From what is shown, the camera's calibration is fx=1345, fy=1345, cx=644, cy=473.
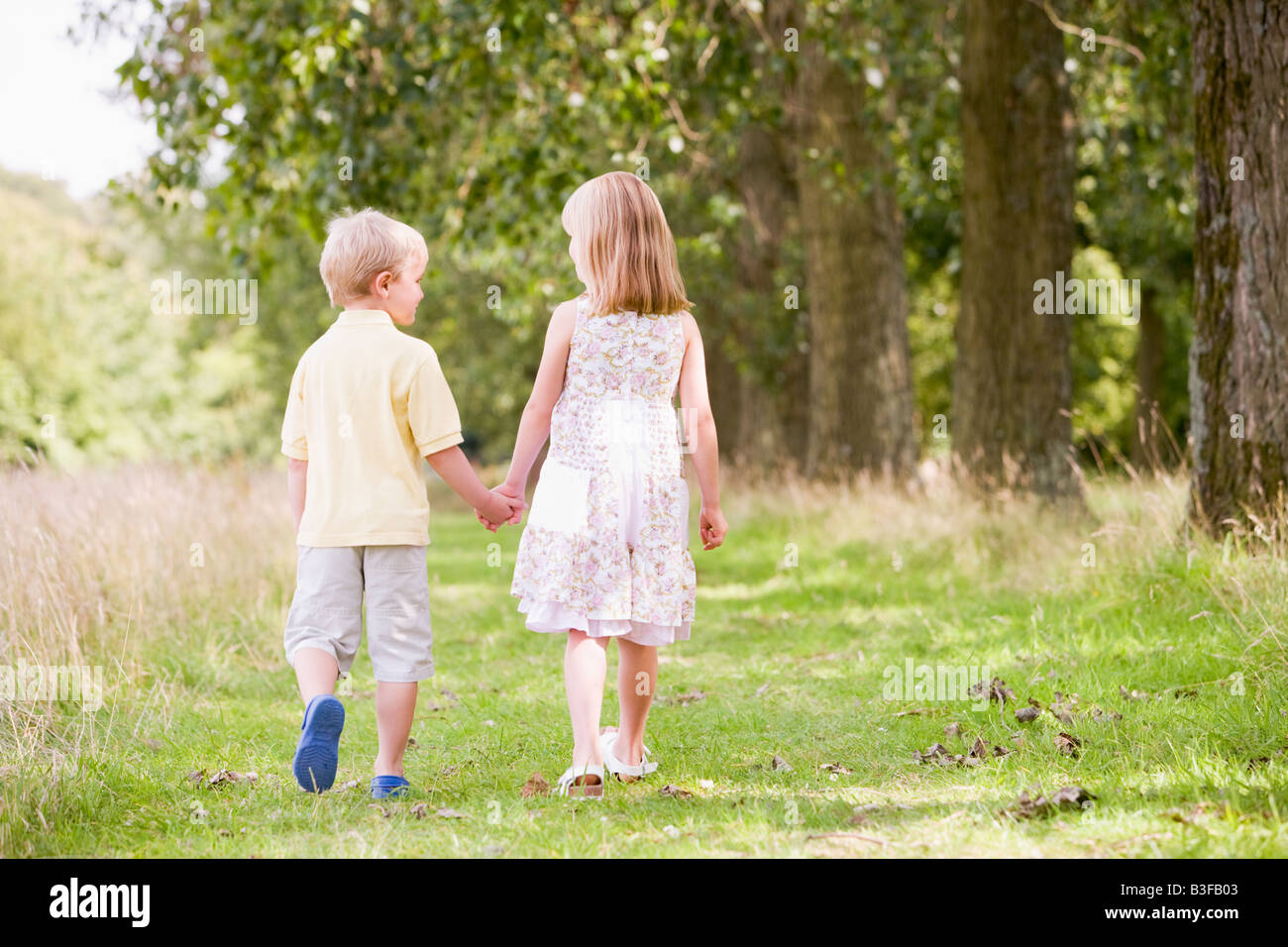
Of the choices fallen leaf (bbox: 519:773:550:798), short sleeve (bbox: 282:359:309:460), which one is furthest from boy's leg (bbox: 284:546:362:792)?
fallen leaf (bbox: 519:773:550:798)

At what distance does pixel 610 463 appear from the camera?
439 centimetres

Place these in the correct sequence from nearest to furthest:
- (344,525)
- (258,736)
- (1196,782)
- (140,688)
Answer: (1196,782)
(344,525)
(258,736)
(140,688)

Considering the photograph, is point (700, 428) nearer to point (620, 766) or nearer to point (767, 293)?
point (620, 766)

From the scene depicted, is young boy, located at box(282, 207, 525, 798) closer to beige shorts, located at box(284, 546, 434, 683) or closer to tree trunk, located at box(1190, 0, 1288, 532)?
beige shorts, located at box(284, 546, 434, 683)

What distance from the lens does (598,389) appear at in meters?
4.43

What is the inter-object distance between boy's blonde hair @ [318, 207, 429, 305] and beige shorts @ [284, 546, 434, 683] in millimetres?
832

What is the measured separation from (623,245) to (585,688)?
4.72 ft

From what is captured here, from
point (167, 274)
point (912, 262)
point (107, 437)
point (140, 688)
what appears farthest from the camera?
point (107, 437)

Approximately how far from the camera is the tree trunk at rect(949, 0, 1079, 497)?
10227 mm

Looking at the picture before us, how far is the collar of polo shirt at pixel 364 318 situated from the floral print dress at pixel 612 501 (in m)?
0.62

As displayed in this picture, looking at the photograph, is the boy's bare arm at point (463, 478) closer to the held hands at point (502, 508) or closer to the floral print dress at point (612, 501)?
the held hands at point (502, 508)
